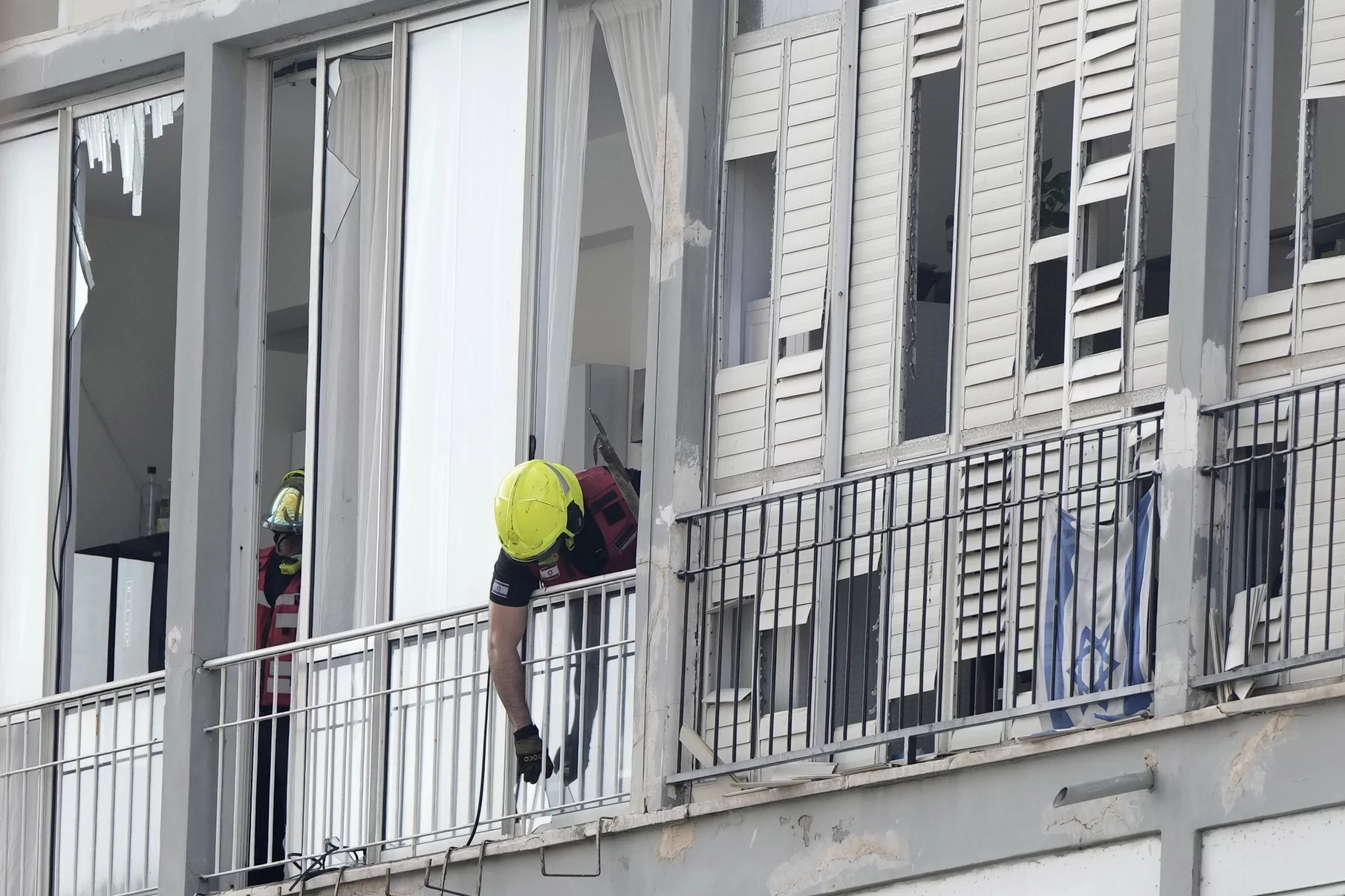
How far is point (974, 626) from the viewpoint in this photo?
383 inches

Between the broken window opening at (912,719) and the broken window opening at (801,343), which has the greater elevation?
the broken window opening at (801,343)

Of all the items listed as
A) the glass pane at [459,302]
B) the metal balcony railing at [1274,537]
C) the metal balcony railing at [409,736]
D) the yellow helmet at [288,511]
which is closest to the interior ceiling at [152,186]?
the glass pane at [459,302]

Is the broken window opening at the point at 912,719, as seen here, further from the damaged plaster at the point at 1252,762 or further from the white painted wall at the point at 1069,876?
the damaged plaster at the point at 1252,762

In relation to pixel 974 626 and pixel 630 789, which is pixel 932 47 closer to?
pixel 974 626

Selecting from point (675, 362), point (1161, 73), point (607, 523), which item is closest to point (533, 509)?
point (607, 523)

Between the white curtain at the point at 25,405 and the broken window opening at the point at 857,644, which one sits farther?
the white curtain at the point at 25,405

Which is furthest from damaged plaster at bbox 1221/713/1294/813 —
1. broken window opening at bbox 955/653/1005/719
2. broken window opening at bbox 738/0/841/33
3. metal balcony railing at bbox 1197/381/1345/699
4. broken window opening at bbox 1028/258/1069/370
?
broken window opening at bbox 738/0/841/33

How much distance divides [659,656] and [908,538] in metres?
1.29

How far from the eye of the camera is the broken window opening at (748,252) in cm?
1087

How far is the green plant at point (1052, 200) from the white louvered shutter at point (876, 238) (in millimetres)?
557

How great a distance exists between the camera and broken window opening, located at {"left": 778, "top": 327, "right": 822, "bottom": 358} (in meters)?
10.6

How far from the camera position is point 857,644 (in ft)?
33.7

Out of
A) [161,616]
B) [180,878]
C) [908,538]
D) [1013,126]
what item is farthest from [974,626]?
[161,616]

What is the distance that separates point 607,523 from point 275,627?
239 cm
